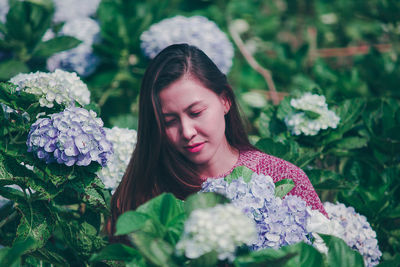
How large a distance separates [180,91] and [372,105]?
872mm

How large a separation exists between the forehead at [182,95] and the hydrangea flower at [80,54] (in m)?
0.94

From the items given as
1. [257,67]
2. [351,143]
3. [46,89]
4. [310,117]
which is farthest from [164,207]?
[257,67]

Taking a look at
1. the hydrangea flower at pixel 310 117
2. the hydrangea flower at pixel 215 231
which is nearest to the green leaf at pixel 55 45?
the hydrangea flower at pixel 310 117

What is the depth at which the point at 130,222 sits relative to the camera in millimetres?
830

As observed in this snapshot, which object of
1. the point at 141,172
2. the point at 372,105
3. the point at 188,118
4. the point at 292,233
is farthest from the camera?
the point at 372,105

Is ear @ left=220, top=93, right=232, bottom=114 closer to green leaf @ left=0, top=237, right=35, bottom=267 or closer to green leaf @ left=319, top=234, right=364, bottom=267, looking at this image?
green leaf @ left=319, top=234, right=364, bottom=267

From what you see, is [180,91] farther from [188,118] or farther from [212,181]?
[212,181]

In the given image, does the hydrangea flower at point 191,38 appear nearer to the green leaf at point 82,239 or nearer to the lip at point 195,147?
the lip at point 195,147

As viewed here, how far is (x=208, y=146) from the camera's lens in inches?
49.2

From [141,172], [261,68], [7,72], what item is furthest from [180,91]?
[261,68]

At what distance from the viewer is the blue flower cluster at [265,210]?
98 centimetres

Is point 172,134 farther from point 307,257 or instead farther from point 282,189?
point 307,257

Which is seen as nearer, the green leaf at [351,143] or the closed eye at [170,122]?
the closed eye at [170,122]

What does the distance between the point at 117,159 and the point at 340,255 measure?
0.78 m
